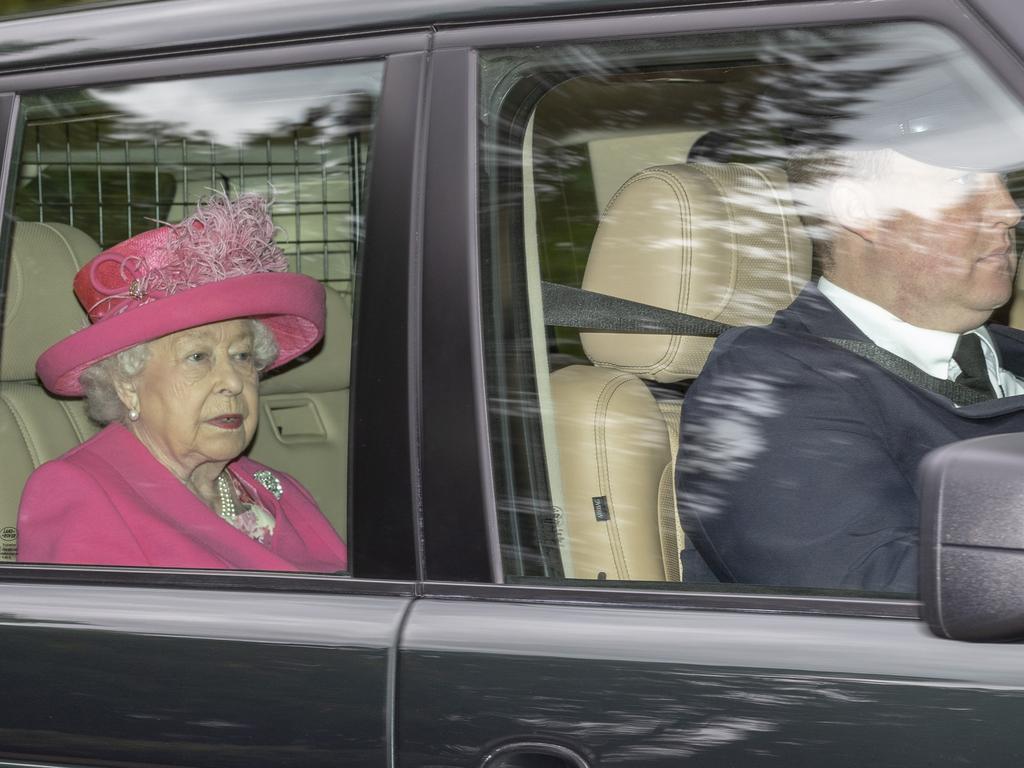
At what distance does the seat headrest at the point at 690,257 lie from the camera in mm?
1731

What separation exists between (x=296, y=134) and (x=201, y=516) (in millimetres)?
691

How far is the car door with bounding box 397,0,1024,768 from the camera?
4.26 ft

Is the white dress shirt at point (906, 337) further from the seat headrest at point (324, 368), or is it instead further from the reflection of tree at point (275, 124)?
the seat headrest at point (324, 368)

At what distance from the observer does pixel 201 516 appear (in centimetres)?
225

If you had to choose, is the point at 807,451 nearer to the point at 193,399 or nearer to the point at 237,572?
the point at 237,572

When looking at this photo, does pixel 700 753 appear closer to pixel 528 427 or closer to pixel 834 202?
pixel 528 427

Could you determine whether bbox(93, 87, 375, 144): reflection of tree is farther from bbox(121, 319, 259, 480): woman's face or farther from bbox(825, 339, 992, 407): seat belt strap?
bbox(825, 339, 992, 407): seat belt strap

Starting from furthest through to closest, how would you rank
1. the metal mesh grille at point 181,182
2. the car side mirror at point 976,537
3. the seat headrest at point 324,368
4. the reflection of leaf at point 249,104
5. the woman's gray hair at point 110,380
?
1. the seat headrest at point 324,368
2. the woman's gray hair at point 110,380
3. the metal mesh grille at point 181,182
4. the reflection of leaf at point 249,104
5. the car side mirror at point 976,537

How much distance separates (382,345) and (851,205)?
62 cm

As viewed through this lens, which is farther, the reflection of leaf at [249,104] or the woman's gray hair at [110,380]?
the woman's gray hair at [110,380]

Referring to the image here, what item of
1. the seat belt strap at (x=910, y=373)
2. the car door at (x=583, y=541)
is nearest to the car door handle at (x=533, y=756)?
the car door at (x=583, y=541)

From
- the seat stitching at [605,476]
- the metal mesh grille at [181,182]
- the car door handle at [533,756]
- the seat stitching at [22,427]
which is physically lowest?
the car door handle at [533,756]

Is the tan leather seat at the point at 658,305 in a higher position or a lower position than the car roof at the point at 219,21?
lower

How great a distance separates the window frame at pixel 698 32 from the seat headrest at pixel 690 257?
1.00ft
